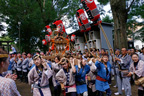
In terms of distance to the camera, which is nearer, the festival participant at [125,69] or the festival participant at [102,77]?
the festival participant at [102,77]

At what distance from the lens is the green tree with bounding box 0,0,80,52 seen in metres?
21.0

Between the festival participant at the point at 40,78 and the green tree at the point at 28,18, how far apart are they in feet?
55.8

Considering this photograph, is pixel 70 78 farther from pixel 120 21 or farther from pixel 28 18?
pixel 28 18

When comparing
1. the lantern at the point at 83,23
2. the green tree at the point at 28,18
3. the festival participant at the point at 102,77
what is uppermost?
the green tree at the point at 28,18

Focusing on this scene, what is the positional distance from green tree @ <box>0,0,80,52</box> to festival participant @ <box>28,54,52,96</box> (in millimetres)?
17022

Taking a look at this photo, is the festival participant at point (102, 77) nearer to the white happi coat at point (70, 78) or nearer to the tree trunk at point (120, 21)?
the white happi coat at point (70, 78)

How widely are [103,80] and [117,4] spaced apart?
5.78m

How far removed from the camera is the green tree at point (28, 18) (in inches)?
826

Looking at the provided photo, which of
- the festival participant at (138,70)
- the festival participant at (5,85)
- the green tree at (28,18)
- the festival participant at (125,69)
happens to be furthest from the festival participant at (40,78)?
the green tree at (28,18)

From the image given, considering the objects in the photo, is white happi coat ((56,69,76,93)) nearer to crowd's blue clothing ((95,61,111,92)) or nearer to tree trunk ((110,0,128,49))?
crowd's blue clothing ((95,61,111,92))

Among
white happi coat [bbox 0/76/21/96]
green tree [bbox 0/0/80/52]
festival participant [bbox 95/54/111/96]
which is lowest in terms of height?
festival participant [bbox 95/54/111/96]

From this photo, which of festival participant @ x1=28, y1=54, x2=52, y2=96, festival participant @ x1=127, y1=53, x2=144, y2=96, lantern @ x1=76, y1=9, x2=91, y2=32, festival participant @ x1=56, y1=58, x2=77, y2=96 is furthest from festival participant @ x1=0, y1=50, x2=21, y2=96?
lantern @ x1=76, y1=9, x2=91, y2=32

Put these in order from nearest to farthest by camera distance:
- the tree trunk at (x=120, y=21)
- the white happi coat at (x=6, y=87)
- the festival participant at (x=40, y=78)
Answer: the white happi coat at (x=6, y=87) → the festival participant at (x=40, y=78) → the tree trunk at (x=120, y=21)

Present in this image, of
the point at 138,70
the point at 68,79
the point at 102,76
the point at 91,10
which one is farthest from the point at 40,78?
the point at 91,10
